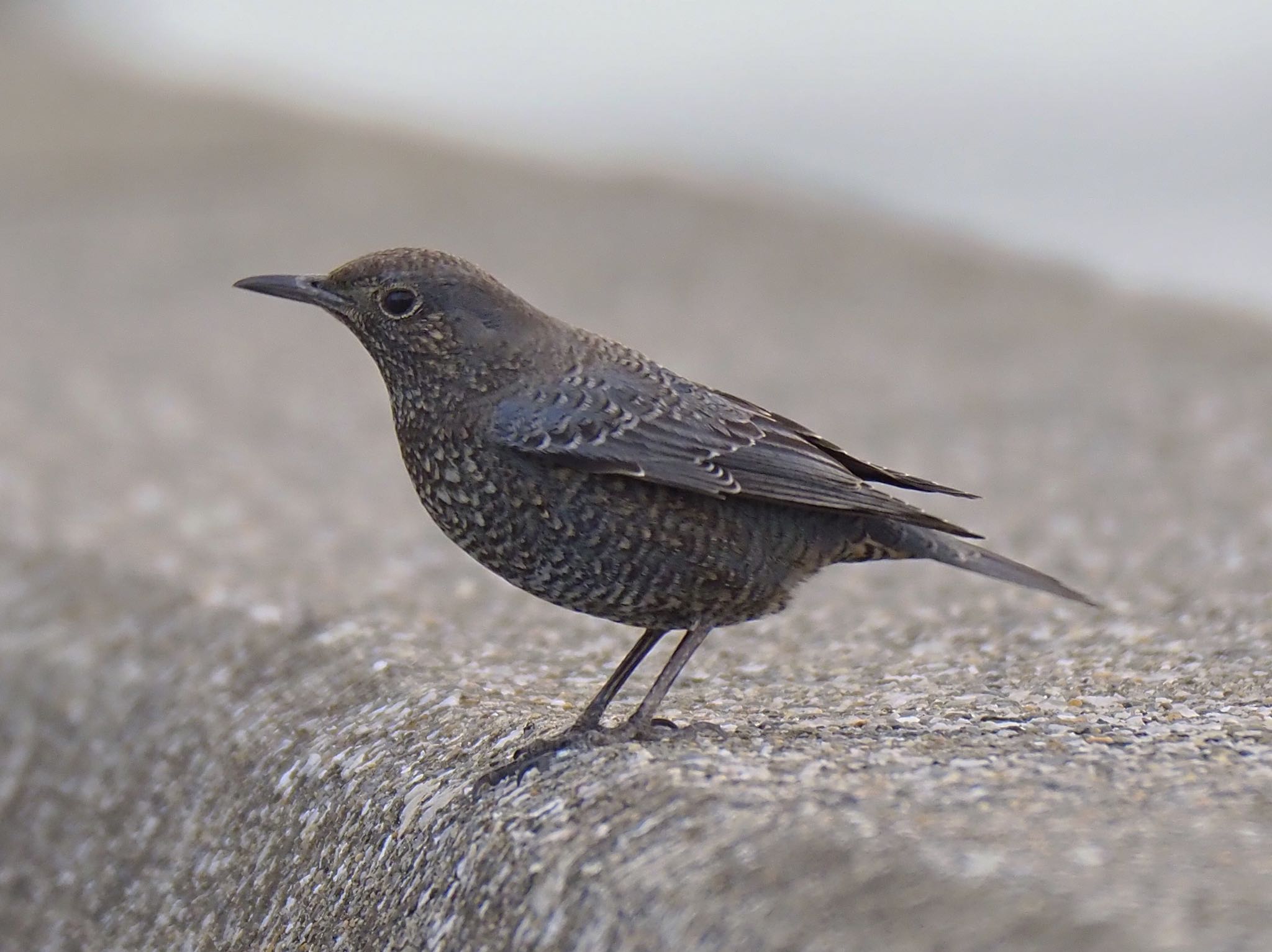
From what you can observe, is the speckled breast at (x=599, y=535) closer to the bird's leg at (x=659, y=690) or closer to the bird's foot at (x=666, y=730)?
the bird's leg at (x=659, y=690)

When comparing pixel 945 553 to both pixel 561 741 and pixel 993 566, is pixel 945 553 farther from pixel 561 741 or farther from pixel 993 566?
pixel 561 741

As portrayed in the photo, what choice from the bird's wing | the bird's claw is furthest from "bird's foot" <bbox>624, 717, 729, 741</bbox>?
the bird's wing

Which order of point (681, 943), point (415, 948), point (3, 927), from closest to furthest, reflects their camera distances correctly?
point (681, 943), point (415, 948), point (3, 927)

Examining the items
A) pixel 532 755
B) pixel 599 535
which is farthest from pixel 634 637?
pixel 532 755

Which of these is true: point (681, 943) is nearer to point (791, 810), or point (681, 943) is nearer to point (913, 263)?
point (791, 810)

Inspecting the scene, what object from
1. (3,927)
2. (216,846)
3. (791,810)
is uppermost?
(791,810)

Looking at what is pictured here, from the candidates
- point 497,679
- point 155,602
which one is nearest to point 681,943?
point 497,679

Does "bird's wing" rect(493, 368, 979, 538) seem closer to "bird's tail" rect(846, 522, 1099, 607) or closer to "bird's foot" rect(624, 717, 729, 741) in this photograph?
"bird's tail" rect(846, 522, 1099, 607)
